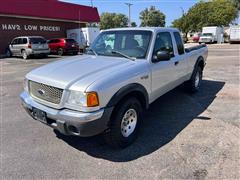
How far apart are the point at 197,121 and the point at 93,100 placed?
2.70m

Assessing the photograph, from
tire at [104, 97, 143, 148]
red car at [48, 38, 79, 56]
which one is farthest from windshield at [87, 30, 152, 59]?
red car at [48, 38, 79, 56]

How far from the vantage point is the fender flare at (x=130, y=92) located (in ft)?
11.8

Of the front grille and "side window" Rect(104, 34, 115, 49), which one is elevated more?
"side window" Rect(104, 34, 115, 49)

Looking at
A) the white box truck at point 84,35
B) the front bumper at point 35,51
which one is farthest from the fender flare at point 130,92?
Answer: the white box truck at point 84,35

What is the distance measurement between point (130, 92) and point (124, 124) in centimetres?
54

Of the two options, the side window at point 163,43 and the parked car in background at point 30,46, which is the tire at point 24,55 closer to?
the parked car in background at point 30,46

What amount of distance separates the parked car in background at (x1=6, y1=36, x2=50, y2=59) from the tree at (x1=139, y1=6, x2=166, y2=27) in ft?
Result: 226

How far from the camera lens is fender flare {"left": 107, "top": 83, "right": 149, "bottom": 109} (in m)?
3.60

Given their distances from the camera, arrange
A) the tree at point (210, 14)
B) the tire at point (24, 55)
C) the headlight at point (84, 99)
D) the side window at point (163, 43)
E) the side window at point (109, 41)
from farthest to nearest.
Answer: the tree at point (210, 14), the tire at point (24, 55), the side window at point (109, 41), the side window at point (163, 43), the headlight at point (84, 99)

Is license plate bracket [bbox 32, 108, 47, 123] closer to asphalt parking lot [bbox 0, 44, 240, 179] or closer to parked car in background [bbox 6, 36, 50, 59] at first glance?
asphalt parking lot [bbox 0, 44, 240, 179]

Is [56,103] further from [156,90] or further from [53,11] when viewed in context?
[53,11]

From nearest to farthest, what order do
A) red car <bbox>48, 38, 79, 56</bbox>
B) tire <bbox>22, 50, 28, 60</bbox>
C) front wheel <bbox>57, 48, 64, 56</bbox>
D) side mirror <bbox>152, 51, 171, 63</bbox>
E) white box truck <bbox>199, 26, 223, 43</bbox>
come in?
side mirror <bbox>152, 51, 171, 63</bbox>
tire <bbox>22, 50, 28, 60</bbox>
red car <bbox>48, 38, 79, 56</bbox>
front wheel <bbox>57, 48, 64, 56</bbox>
white box truck <bbox>199, 26, 223, 43</bbox>

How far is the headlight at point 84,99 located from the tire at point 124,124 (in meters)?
0.48

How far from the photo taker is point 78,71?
386 centimetres
